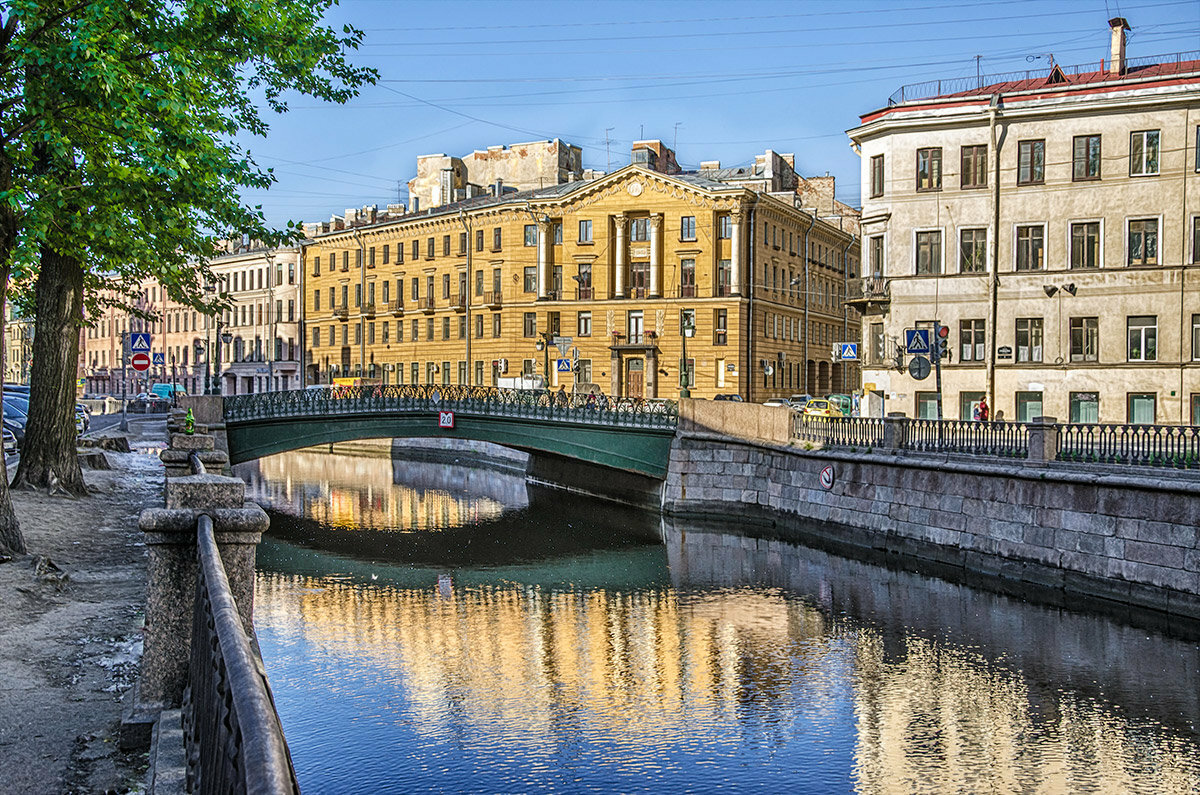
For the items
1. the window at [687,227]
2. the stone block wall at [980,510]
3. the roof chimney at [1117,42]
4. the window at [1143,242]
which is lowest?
the stone block wall at [980,510]

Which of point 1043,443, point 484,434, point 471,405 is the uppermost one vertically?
point 471,405

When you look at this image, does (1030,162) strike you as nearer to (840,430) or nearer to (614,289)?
(840,430)

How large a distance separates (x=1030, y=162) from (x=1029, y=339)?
20.2ft

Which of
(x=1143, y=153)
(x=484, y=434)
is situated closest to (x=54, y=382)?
(x=484, y=434)

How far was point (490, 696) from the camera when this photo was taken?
1662cm

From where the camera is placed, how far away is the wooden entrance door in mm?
65500

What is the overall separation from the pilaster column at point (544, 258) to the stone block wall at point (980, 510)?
32325 millimetres

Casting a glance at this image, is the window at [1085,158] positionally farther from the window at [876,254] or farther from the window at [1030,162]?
the window at [876,254]

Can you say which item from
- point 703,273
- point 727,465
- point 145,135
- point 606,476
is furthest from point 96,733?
point 703,273

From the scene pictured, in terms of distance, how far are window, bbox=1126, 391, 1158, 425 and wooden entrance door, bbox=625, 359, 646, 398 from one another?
3146cm

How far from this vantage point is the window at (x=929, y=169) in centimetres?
4066

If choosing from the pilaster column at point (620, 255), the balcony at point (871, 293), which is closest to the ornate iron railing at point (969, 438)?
the balcony at point (871, 293)

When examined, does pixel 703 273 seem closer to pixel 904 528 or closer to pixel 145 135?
pixel 904 528

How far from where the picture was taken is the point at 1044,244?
38938mm
